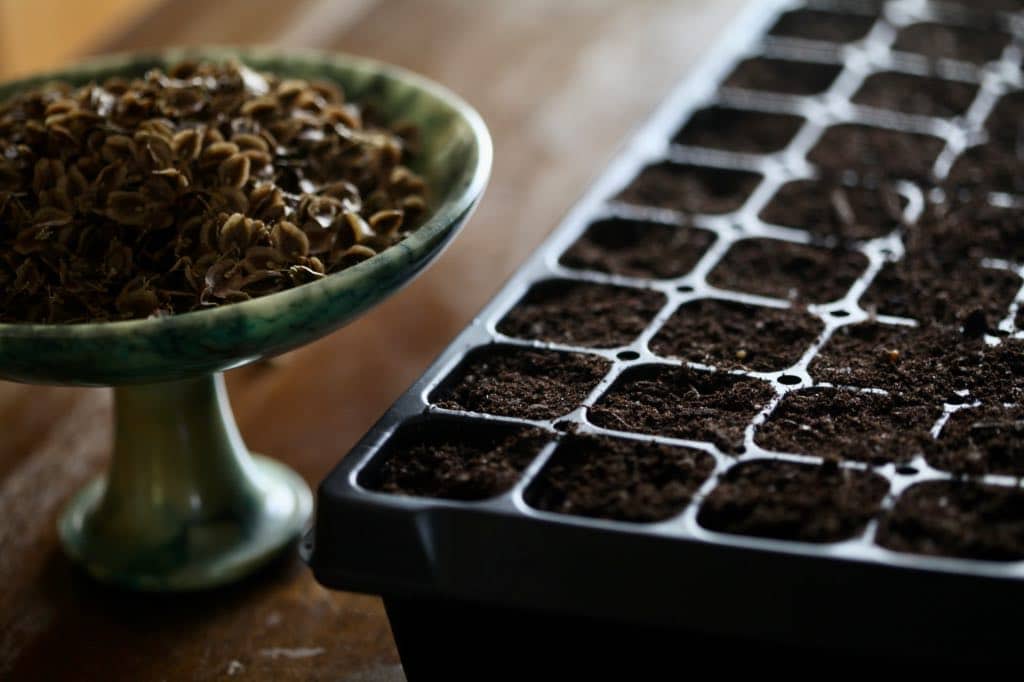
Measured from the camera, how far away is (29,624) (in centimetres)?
89

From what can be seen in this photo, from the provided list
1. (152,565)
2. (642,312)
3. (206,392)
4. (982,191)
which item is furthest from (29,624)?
(982,191)

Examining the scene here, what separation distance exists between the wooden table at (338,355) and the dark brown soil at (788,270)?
11.6 inches

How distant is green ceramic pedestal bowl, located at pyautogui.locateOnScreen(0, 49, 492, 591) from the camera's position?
728 millimetres

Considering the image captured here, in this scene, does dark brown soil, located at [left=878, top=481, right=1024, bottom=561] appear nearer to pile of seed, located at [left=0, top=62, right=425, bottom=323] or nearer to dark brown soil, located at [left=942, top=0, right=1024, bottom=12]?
pile of seed, located at [left=0, top=62, right=425, bottom=323]

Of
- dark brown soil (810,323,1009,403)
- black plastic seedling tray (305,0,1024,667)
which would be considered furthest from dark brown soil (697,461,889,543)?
dark brown soil (810,323,1009,403)

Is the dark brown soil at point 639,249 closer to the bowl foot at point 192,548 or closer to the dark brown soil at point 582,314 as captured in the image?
the dark brown soil at point 582,314

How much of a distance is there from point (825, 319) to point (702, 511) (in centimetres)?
26

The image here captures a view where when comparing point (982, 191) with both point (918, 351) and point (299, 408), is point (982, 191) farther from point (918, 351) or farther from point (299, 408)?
point (299, 408)

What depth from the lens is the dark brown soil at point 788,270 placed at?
0.95m

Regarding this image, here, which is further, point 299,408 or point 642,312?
point 299,408

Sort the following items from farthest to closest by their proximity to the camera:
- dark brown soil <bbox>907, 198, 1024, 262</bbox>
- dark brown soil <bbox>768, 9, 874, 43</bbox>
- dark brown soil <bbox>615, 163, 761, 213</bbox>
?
dark brown soil <bbox>768, 9, 874, 43</bbox>
dark brown soil <bbox>615, 163, 761, 213</bbox>
dark brown soil <bbox>907, 198, 1024, 262</bbox>

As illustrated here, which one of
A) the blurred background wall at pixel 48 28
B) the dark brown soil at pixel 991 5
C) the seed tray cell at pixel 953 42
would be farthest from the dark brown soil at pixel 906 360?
the blurred background wall at pixel 48 28

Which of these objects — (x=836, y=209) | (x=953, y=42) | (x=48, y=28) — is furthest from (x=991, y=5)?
(x=48, y=28)

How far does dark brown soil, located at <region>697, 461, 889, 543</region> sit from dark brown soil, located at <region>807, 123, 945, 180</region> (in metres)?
0.47
